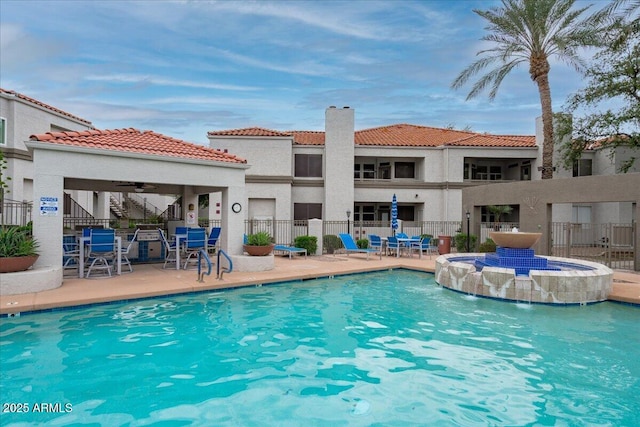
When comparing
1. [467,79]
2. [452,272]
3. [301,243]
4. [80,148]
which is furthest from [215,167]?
[467,79]

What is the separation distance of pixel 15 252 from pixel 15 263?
34 centimetres

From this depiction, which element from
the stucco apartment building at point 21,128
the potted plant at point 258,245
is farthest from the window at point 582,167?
the stucco apartment building at point 21,128

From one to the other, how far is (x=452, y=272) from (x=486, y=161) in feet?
67.9

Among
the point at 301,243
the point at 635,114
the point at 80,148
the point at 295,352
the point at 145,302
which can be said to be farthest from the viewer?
the point at 635,114

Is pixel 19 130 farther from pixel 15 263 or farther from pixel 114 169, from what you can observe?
pixel 15 263

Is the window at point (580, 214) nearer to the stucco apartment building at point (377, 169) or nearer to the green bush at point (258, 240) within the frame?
the stucco apartment building at point (377, 169)

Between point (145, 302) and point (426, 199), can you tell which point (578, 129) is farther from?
point (145, 302)

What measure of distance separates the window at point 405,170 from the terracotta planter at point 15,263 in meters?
23.4

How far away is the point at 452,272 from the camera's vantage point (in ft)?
37.0

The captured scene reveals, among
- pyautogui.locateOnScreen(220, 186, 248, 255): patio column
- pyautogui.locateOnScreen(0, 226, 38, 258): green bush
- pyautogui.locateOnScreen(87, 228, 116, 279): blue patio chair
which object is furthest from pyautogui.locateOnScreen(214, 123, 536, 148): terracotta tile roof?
pyautogui.locateOnScreen(0, 226, 38, 258): green bush

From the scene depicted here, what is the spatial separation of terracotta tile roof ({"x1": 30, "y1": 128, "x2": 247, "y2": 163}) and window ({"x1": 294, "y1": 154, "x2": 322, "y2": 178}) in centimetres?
1237

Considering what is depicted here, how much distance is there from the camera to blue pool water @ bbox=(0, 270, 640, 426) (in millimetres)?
4453

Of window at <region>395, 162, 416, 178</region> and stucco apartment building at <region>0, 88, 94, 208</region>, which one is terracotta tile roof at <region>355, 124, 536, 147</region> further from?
stucco apartment building at <region>0, 88, 94, 208</region>

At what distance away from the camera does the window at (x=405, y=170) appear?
28.6 meters
